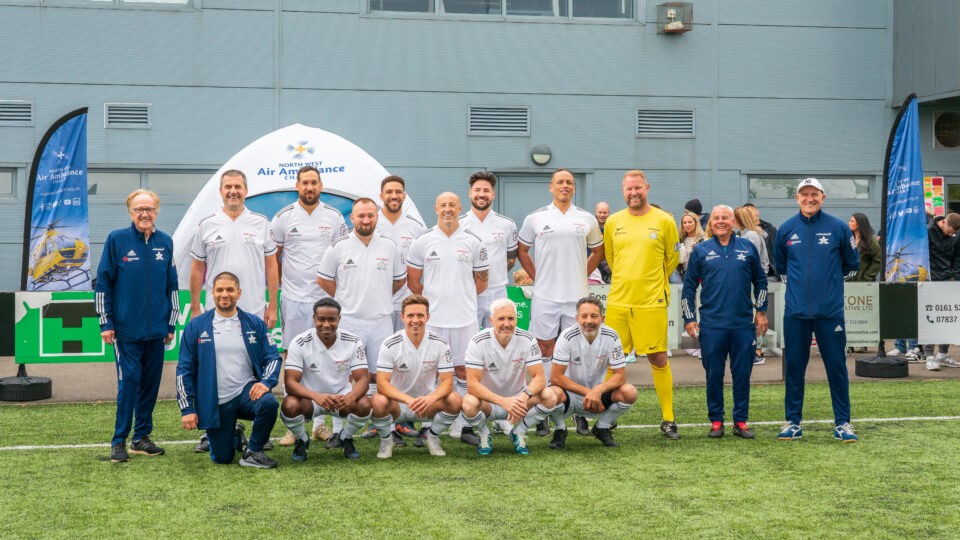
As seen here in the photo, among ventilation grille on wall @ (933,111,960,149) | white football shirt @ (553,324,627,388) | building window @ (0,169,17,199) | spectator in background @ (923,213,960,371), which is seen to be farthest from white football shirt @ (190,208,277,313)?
ventilation grille on wall @ (933,111,960,149)

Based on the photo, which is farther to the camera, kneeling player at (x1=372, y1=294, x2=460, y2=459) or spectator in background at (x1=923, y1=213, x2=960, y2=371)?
spectator in background at (x1=923, y1=213, x2=960, y2=371)

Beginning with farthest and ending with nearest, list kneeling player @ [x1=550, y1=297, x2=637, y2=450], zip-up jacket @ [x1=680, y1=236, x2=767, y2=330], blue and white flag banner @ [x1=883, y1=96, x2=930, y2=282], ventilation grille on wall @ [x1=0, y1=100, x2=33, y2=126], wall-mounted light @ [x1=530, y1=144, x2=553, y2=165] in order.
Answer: wall-mounted light @ [x1=530, y1=144, x2=553, y2=165], ventilation grille on wall @ [x1=0, y1=100, x2=33, y2=126], blue and white flag banner @ [x1=883, y1=96, x2=930, y2=282], zip-up jacket @ [x1=680, y1=236, x2=767, y2=330], kneeling player @ [x1=550, y1=297, x2=637, y2=450]

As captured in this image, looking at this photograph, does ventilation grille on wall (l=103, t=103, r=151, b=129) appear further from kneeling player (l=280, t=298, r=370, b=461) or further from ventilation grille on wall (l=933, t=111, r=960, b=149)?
ventilation grille on wall (l=933, t=111, r=960, b=149)

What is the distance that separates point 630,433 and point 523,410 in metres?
1.26

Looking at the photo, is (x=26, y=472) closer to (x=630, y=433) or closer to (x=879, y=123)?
(x=630, y=433)

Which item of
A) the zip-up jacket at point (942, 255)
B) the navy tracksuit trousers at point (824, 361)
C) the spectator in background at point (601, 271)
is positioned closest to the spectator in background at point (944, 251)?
the zip-up jacket at point (942, 255)

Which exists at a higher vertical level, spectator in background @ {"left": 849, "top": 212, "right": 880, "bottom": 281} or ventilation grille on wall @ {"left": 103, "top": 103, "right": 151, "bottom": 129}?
ventilation grille on wall @ {"left": 103, "top": 103, "right": 151, "bottom": 129}

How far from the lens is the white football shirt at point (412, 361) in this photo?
6219 mm

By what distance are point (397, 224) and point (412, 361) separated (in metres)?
1.51

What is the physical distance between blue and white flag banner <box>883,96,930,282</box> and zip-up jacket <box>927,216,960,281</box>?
1.17 metres

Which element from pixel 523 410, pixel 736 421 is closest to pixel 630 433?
pixel 736 421

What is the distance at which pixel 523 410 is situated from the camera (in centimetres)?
607

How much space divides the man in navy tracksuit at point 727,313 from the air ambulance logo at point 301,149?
5865 millimetres

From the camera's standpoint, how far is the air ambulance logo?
11.3 metres
